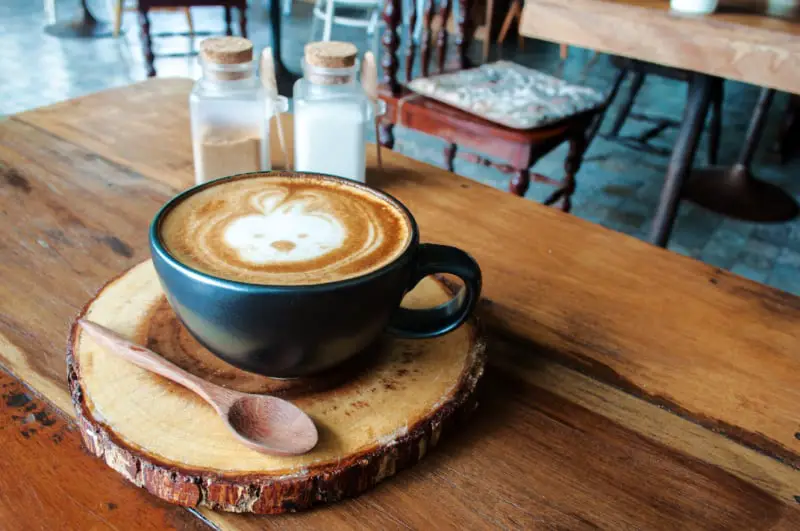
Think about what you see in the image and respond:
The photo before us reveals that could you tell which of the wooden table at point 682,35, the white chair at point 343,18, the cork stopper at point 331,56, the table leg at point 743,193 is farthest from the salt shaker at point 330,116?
the white chair at point 343,18

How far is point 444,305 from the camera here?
0.48 meters

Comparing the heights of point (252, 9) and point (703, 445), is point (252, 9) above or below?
below

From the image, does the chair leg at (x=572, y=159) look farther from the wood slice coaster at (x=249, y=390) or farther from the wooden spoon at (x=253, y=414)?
the wooden spoon at (x=253, y=414)

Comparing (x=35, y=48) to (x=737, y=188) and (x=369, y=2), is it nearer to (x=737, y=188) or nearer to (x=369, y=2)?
(x=369, y=2)

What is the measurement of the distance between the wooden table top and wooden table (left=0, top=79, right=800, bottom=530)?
582 mm

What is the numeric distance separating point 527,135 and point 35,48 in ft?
9.89

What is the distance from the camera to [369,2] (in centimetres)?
325

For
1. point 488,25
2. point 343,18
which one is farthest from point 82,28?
point 488,25

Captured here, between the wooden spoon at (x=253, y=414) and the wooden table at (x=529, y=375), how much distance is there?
0.14 ft

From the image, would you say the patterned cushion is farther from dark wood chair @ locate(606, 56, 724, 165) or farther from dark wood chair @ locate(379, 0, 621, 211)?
dark wood chair @ locate(606, 56, 724, 165)

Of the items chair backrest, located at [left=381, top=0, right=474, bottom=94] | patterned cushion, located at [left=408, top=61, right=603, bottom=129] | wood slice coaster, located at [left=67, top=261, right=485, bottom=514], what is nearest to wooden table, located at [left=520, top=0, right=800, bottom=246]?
patterned cushion, located at [left=408, top=61, right=603, bottom=129]

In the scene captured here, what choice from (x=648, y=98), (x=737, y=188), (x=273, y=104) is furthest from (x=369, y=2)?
(x=273, y=104)

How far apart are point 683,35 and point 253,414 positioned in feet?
3.50

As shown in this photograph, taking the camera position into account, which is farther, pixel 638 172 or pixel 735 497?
pixel 638 172
